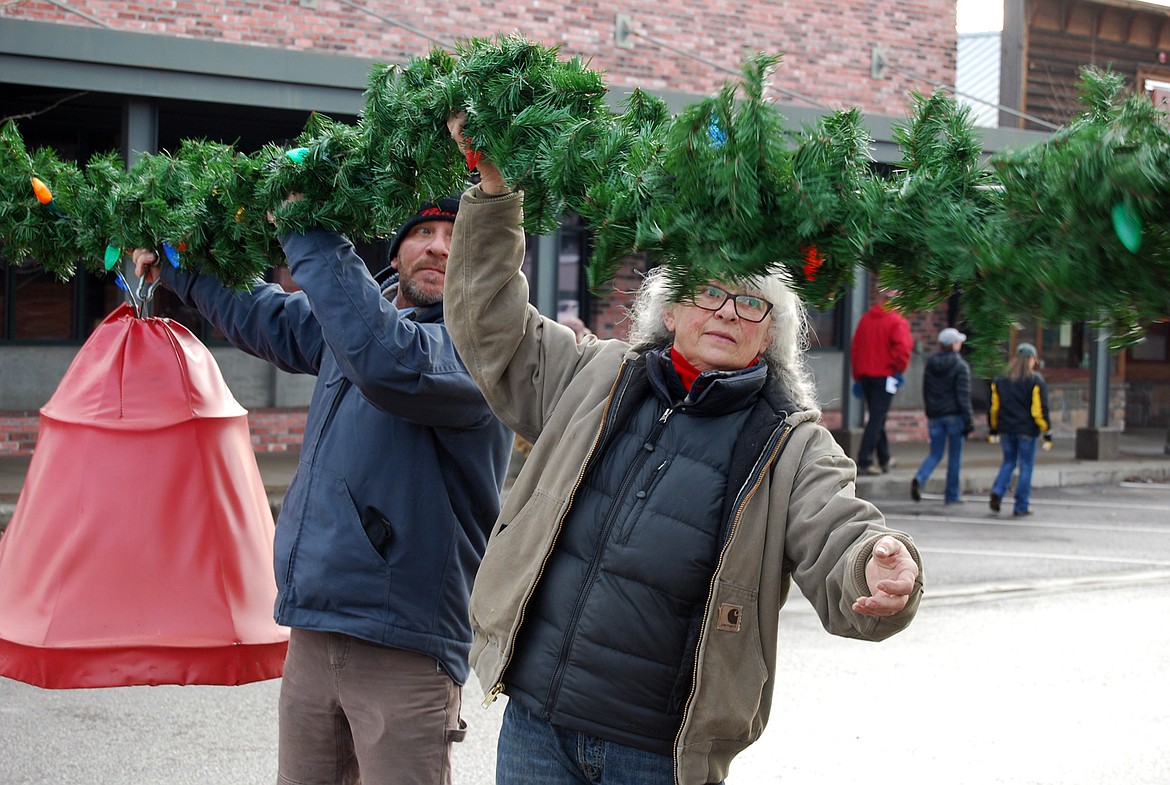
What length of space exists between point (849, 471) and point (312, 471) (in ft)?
4.01

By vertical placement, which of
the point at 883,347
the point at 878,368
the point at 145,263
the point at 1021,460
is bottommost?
the point at 1021,460

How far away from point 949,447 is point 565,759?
1065 centimetres

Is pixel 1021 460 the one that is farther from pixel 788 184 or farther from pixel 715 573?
pixel 788 184

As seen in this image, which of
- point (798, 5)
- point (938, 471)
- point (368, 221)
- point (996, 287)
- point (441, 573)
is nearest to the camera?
point (996, 287)

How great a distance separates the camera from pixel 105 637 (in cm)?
262

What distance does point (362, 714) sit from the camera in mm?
2678

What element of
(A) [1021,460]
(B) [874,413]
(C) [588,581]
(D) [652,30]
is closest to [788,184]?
(C) [588,581]

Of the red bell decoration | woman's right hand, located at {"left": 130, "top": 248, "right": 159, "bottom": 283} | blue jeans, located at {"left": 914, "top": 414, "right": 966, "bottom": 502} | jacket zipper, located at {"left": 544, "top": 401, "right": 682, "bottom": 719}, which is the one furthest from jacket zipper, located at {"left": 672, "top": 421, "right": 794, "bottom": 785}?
blue jeans, located at {"left": 914, "top": 414, "right": 966, "bottom": 502}

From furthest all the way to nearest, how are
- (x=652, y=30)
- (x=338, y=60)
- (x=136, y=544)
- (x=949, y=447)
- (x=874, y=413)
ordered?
(x=652, y=30) → (x=874, y=413) → (x=949, y=447) → (x=338, y=60) → (x=136, y=544)

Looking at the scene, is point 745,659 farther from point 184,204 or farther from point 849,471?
point 184,204

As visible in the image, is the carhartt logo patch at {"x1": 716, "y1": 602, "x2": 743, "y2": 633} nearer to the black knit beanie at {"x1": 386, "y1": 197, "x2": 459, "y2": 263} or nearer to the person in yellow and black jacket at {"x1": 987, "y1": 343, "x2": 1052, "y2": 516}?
the black knit beanie at {"x1": 386, "y1": 197, "x2": 459, "y2": 263}

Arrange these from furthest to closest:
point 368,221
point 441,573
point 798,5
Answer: point 798,5
point 441,573
point 368,221

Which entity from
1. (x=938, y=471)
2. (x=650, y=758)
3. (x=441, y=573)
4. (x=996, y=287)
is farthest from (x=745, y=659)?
(x=938, y=471)

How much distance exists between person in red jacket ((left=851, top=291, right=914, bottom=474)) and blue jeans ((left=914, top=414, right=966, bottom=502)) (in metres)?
0.90
